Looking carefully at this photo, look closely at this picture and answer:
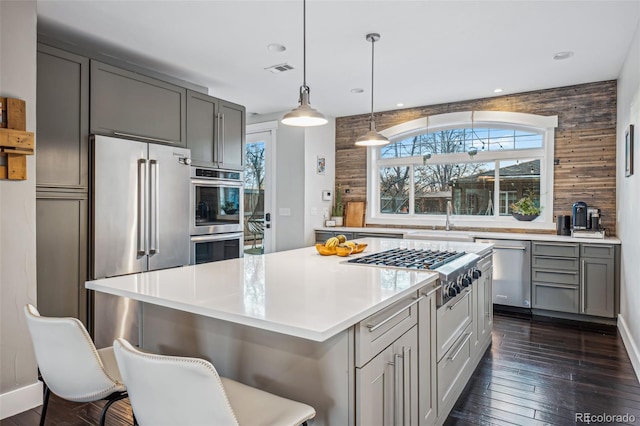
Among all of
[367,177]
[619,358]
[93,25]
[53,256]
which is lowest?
[619,358]

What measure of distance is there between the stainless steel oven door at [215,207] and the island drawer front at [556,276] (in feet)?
10.8

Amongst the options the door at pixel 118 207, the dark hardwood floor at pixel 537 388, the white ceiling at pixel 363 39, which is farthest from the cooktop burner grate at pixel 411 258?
the door at pixel 118 207

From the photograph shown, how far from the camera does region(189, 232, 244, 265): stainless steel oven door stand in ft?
12.5

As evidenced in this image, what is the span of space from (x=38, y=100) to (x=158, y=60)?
130 cm

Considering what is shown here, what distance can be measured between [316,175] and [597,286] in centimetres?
373

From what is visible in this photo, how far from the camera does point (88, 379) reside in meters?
1.44

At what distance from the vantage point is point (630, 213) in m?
3.36

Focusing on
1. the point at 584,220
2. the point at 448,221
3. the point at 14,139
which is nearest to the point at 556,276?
the point at 584,220

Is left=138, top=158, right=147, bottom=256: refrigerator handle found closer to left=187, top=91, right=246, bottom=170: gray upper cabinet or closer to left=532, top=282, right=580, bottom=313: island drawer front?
left=187, top=91, right=246, bottom=170: gray upper cabinet

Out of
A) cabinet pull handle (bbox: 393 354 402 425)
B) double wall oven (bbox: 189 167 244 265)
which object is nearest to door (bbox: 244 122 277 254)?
double wall oven (bbox: 189 167 244 265)

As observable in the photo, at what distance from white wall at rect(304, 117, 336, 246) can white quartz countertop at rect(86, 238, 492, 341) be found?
3.31 metres

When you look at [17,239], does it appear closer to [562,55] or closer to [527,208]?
[562,55]

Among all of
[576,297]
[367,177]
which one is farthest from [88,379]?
[367,177]

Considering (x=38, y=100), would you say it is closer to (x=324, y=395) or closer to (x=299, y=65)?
(x=299, y=65)
